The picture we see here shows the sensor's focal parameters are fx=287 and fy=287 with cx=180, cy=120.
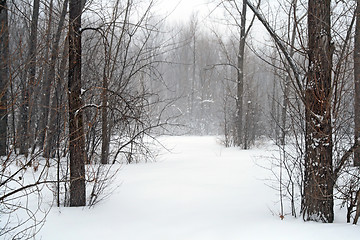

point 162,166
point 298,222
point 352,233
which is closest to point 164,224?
point 298,222

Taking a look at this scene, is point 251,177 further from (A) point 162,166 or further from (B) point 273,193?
(A) point 162,166

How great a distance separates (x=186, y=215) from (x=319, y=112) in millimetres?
2150

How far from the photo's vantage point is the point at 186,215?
3926 millimetres

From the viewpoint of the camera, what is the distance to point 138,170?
6.64m

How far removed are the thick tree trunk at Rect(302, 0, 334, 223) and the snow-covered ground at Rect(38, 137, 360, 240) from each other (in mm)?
285

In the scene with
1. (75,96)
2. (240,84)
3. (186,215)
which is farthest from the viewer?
(240,84)

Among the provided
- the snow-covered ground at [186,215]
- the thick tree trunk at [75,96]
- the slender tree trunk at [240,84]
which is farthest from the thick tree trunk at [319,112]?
the slender tree trunk at [240,84]

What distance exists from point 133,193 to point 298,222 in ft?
8.43

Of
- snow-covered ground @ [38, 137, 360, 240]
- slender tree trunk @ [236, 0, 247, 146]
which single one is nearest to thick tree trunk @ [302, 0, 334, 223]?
snow-covered ground @ [38, 137, 360, 240]

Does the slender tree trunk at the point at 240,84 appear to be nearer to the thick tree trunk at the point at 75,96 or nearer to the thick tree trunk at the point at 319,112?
the thick tree trunk at the point at 319,112

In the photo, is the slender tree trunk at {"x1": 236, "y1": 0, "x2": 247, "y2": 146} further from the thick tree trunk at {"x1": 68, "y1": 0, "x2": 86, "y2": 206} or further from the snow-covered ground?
the thick tree trunk at {"x1": 68, "y1": 0, "x2": 86, "y2": 206}

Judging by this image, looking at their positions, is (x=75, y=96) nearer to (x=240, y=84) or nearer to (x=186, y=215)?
(x=186, y=215)

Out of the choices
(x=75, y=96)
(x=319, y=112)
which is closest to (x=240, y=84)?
(x=319, y=112)

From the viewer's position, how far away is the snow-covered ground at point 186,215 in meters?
3.23
